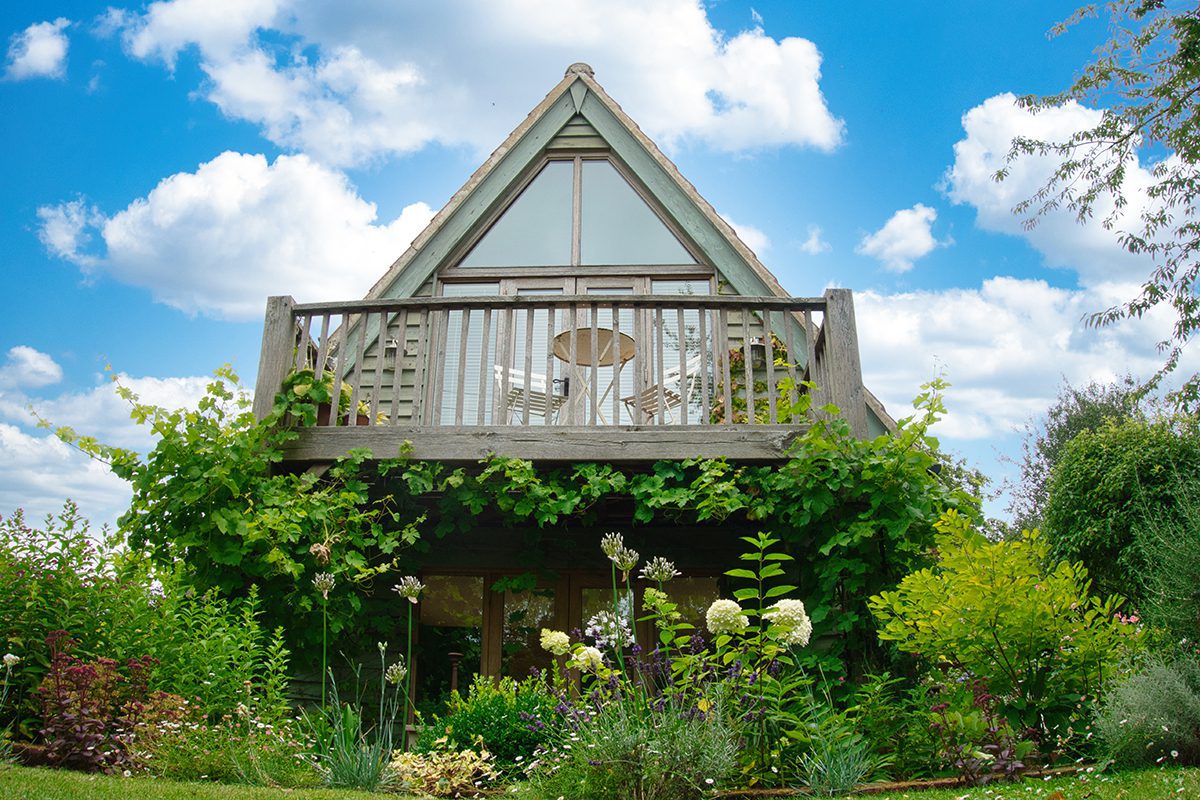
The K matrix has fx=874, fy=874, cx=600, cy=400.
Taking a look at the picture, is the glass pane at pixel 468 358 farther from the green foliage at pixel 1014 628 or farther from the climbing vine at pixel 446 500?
the green foliage at pixel 1014 628

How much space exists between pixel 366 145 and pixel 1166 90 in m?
9.54

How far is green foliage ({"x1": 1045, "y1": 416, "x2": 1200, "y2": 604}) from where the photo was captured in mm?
8477

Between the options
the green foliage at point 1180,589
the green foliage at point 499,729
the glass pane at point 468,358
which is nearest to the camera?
the green foliage at point 499,729

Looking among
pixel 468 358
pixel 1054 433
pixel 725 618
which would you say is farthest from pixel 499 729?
pixel 1054 433

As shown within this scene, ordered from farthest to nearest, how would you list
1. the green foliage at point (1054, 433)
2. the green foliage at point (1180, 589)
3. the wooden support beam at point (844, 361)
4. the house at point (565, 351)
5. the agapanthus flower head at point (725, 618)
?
the green foliage at point (1054, 433) < the house at point (565, 351) < the wooden support beam at point (844, 361) < the green foliage at point (1180, 589) < the agapanthus flower head at point (725, 618)

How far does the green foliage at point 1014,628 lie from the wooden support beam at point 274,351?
451 centimetres

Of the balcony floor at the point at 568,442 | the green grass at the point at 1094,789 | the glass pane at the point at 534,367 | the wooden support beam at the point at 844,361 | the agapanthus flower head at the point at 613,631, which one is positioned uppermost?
the glass pane at the point at 534,367

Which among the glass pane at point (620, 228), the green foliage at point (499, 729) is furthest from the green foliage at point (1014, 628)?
the glass pane at point (620, 228)

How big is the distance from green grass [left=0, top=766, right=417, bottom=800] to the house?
8.27 feet

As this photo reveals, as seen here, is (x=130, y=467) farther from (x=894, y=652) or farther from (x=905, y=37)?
(x=905, y=37)

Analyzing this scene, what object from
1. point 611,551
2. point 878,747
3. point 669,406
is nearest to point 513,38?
point 669,406

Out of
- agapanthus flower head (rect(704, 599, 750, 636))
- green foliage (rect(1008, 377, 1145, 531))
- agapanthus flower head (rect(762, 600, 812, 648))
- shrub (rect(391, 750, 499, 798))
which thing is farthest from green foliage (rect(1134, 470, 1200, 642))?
green foliage (rect(1008, 377, 1145, 531))

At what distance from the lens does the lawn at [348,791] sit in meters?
3.90

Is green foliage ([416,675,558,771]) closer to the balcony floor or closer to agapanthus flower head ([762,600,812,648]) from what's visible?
agapanthus flower head ([762,600,812,648])
